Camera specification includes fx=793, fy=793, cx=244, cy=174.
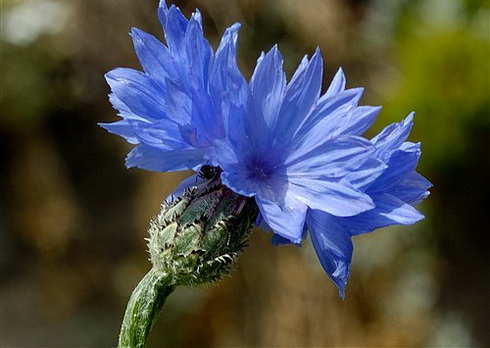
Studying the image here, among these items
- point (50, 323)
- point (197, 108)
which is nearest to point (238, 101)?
point (197, 108)

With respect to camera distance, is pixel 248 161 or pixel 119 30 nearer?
pixel 248 161

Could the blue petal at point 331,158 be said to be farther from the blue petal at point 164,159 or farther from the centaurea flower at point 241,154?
the blue petal at point 164,159

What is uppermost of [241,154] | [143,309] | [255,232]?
[255,232]

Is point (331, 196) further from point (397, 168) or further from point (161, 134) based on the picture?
point (161, 134)

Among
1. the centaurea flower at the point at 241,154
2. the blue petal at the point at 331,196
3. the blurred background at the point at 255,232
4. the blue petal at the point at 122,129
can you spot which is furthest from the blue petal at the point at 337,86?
the blurred background at the point at 255,232

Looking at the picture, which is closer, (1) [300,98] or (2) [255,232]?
(1) [300,98]

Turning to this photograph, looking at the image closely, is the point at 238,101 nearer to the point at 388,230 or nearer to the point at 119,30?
the point at 388,230

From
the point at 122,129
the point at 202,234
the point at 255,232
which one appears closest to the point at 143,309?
the point at 202,234
